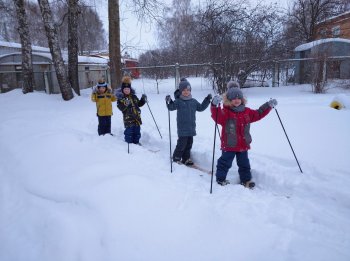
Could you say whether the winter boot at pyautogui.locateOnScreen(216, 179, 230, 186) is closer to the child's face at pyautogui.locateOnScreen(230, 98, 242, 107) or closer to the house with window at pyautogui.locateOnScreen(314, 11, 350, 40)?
the child's face at pyautogui.locateOnScreen(230, 98, 242, 107)

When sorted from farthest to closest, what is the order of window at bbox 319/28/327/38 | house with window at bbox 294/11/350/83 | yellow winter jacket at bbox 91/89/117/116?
1. window at bbox 319/28/327/38
2. house with window at bbox 294/11/350/83
3. yellow winter jacket at bbox 91/89/117/116

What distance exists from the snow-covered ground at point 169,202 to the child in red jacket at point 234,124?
32 centimetres

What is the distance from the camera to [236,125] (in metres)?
3.96

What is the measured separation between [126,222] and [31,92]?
12.1m

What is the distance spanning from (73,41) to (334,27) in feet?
57.0

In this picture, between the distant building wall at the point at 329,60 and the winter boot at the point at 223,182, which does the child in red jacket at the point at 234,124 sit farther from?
the distant building wall at the point at 329,60

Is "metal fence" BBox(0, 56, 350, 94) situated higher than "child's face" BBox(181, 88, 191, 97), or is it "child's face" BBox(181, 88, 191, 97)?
"metal fence" BBox(0, 56, 350, 94)

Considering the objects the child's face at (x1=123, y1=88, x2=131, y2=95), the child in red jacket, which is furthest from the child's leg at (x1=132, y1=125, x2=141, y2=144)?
the child in red jacket

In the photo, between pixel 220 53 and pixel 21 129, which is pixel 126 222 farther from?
pixel 220 53

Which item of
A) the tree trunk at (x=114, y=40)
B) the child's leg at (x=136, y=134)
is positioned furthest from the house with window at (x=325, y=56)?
the child's leg at (x=136, y=134)

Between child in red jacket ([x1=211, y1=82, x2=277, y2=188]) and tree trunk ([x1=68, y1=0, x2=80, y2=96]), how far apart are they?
10640 millimetres

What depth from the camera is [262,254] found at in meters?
2.59

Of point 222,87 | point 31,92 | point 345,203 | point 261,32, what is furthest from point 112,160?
point 31,92

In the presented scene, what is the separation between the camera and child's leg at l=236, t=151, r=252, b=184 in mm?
4086
